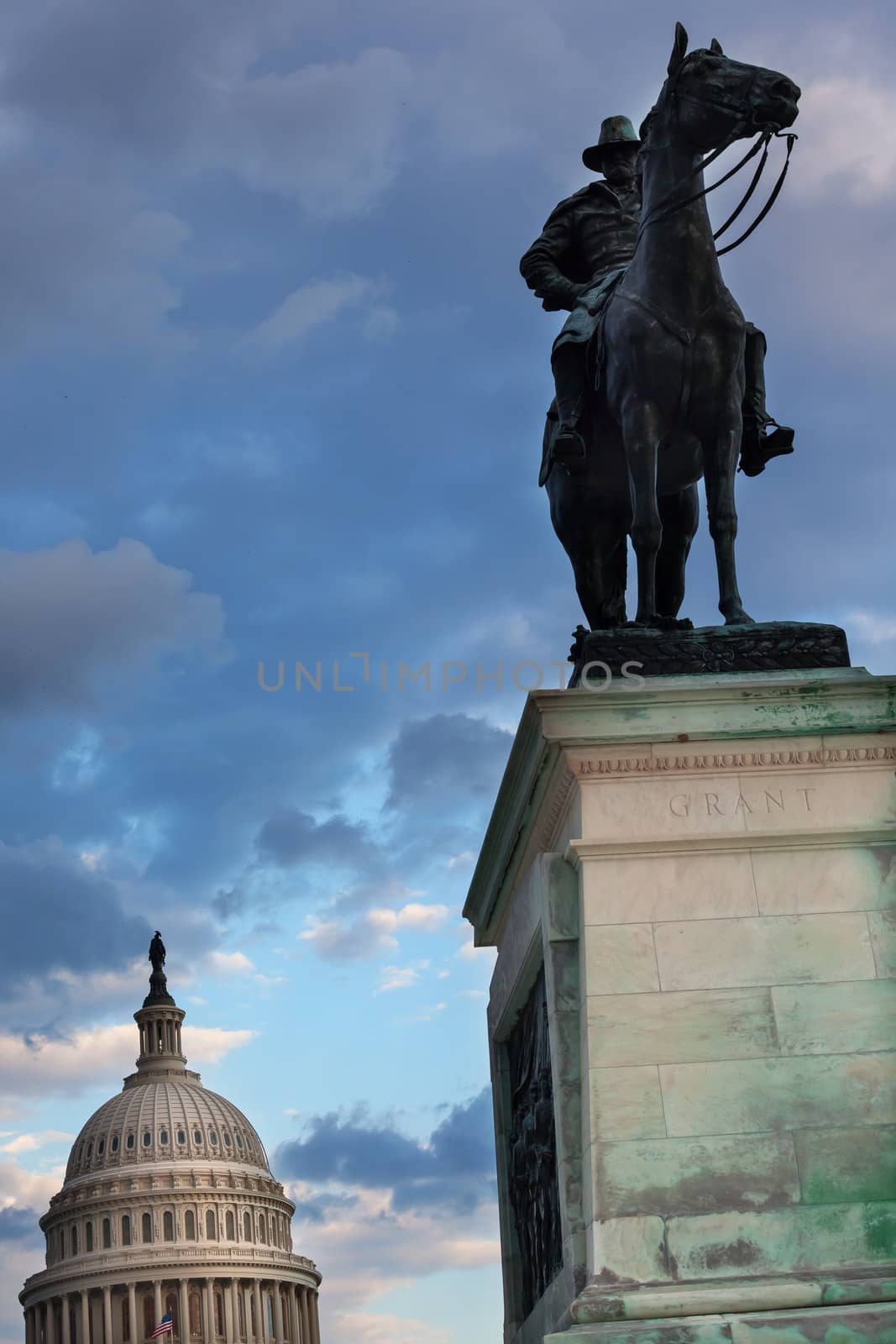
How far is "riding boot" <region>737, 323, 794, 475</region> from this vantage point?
10367 millimetres

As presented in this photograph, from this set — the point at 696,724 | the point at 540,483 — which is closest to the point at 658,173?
the point at 540,483

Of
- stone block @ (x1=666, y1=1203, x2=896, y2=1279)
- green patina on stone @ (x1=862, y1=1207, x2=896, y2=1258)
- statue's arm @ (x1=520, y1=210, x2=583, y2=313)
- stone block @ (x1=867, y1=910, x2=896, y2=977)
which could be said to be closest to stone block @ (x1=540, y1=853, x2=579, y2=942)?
stone block @ (x1=867, y1=910, x2=896, y2=977)

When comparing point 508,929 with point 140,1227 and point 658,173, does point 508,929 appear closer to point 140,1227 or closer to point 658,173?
point 658,173

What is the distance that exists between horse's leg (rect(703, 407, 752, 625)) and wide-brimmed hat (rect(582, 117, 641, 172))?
10.1 feet

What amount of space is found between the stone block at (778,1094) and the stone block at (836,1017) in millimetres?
50

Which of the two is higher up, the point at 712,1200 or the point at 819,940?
the point at 819,940

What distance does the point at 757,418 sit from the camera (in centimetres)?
1037

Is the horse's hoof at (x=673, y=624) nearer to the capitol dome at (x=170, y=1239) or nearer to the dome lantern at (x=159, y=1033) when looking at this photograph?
the capitol dome at (x=170, y=1239)

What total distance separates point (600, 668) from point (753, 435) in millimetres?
2253

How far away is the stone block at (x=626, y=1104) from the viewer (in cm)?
758

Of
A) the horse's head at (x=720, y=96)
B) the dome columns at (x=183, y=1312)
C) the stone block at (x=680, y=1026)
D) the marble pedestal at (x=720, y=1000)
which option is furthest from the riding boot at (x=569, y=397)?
the dome columns at (x=183, y=1312)

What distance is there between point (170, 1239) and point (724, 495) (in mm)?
164839

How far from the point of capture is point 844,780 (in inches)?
327

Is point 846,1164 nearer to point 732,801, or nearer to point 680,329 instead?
point 732,801
